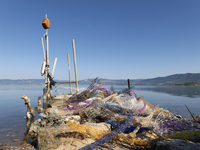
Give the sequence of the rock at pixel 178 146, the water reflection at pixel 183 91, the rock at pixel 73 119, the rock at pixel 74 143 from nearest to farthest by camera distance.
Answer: the rock at pixel 178 146
the rock at pixel 74 143
the rock at pixel 73 119
the water reflection at pixel 183 91

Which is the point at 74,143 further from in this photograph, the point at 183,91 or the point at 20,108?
the point at 183,91

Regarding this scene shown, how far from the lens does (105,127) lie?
17.5 feet

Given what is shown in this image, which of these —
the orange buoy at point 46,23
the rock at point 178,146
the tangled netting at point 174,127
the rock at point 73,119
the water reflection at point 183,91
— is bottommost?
the water reflection at point 183,91

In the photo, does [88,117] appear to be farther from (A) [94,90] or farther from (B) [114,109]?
(A) [94,90]

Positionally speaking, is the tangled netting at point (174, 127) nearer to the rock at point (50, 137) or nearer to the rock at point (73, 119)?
the rock at point (73, 119)

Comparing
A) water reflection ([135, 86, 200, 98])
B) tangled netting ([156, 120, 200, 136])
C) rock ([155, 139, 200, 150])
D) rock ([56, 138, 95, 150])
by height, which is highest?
rock ([155, 139, 200, 150])

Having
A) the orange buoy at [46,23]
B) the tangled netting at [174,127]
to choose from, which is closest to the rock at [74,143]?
the tangled netting at [174,127]

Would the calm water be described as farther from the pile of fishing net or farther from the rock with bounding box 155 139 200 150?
the rock with bounding box 155 139 200 150

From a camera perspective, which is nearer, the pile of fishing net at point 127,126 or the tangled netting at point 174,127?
the pile of fishing net at point 127,126

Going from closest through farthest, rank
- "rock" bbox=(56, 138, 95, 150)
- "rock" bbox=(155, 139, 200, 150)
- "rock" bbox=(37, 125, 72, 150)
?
1. "rock" bbox=(155, 139, 200, 150)
2. "rock" bbox=(56, 138, 95, 150)
3. "rock" bbox=(37, 125, 72, 150)

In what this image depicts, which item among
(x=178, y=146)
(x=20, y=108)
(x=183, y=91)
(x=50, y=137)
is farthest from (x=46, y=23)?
(x=183, y=91)

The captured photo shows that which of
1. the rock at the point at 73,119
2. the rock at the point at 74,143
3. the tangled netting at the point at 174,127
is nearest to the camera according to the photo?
the rock at the point at 74,143

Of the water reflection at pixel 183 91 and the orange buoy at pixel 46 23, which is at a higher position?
the orange buoy at pixel 46 23

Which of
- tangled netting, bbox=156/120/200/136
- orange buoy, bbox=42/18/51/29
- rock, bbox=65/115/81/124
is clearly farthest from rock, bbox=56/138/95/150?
orange buoy, bbox=42/18/51/29
